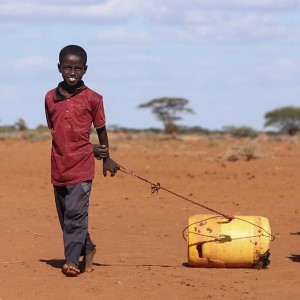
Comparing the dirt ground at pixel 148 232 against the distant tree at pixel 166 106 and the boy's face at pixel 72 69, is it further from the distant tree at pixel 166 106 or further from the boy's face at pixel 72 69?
the distant tree at pixel 166 106

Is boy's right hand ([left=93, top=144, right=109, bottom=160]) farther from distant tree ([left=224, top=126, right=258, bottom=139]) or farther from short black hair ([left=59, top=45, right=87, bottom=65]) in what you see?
distant tree ([left=224, top=126, right=258, bottom=139])

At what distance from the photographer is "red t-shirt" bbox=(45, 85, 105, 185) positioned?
8.67 meters

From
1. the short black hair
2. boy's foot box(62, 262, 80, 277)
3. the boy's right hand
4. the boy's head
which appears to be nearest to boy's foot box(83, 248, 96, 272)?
boy's foot box(62, 262, 80, 277)

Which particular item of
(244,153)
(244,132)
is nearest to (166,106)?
(244,132)

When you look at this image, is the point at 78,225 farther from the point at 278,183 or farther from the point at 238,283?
the point at 278,183

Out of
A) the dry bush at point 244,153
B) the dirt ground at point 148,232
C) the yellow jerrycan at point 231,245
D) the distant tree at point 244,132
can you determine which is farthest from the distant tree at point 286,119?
the yellow jerrycan at point 231,245

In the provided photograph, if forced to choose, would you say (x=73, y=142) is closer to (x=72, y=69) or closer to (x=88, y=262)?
(x=72, y=69)

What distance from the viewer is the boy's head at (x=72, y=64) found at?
28.6 ft

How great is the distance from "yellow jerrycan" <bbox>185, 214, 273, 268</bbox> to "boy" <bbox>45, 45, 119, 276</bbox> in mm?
1247

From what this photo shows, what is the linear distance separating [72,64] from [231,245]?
7.50ft

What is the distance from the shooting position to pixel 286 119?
69625 mm

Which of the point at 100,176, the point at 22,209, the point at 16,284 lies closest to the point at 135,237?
the point at 22,209

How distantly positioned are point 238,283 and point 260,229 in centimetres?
104

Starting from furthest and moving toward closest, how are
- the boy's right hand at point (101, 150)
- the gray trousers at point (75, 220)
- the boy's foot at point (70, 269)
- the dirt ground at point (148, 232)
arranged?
1. the boy's right hand at point (101, 150)
2. the gray trousers at point (75, 220)
3. the boy's foot at point (70, 269)
4. the dirt ground at point (148, 232)
